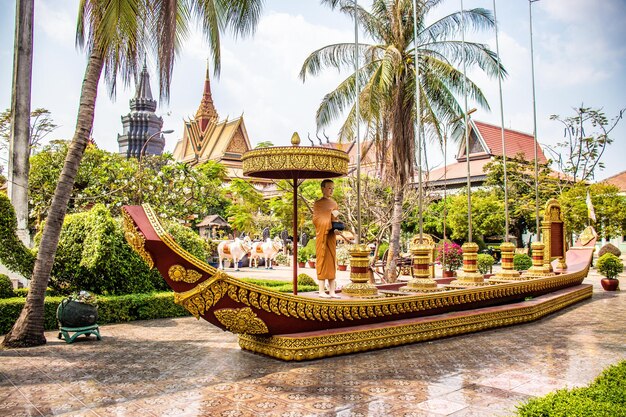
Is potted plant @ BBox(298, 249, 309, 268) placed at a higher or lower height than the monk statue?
lower

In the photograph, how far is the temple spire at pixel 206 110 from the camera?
51.5 meters

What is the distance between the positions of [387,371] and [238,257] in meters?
17.8

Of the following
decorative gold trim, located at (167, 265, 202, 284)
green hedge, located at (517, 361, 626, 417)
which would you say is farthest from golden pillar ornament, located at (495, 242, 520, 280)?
decorative gold trim, located at (167, 265, 202, 284)

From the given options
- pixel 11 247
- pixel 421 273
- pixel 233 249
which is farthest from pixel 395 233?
pixel 233 249

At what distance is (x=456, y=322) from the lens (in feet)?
26.3

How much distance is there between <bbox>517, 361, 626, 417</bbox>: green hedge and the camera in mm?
3121

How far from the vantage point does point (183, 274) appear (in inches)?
221

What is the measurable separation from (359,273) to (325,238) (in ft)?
2.77

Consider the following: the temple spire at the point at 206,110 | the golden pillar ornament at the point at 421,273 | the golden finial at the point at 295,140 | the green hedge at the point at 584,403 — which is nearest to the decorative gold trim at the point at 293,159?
the golden finial at the point at 295,140

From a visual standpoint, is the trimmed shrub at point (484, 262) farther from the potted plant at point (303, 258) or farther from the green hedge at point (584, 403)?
the green hedge at point (584, 403)

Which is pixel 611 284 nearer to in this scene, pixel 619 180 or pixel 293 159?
pixel 293 159

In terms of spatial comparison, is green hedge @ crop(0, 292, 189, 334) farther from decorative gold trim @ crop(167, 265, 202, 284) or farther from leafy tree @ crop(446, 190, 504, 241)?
leafy tree @ crop(446, 190, 504, 241)

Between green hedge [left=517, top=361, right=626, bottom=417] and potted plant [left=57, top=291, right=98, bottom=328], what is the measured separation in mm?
6310

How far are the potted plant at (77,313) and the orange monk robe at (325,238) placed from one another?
3.46m
